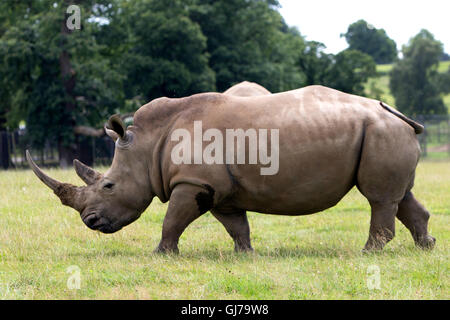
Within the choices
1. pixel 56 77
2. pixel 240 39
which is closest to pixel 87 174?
pixel 56 77

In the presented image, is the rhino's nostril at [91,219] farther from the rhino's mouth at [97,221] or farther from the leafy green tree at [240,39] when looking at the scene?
the leafy green tree at [240,39]

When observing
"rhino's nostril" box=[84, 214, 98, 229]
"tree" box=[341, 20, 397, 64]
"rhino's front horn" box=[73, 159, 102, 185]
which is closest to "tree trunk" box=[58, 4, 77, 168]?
"rhino's front horn" box=[73, 159, 102, 185]

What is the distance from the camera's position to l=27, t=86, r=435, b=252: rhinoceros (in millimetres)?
6809

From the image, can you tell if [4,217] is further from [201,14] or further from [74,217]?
→ [201,14]

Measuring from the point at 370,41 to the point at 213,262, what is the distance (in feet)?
281

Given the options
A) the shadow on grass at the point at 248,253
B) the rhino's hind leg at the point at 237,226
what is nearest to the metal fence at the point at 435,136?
the shadow on grass at the point at 248,253

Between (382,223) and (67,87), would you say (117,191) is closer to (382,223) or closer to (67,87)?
(382,223)

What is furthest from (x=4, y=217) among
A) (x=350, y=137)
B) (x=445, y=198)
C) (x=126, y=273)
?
(x=445, y=198)

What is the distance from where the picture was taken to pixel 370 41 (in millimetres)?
87875

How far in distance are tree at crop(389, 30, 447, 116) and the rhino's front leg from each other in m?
54.3

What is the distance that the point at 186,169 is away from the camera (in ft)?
22.6

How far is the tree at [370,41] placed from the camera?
83.9 metres

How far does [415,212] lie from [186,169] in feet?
8.75
